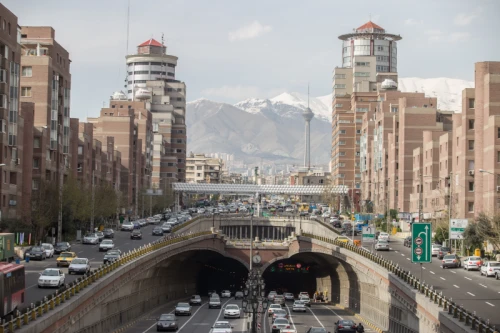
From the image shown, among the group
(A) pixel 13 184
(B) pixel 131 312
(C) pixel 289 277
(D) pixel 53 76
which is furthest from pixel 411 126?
(B) pixel 131 312

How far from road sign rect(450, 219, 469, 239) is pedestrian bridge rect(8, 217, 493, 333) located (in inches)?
430

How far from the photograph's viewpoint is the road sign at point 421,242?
74.1 meters

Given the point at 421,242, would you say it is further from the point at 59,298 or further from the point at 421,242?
the point at 59,298

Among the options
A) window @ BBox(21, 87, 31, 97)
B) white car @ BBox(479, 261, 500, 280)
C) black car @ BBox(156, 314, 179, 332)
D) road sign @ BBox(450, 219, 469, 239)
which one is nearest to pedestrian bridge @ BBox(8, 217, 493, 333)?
black car @ BBox(156, 314, 179, 332)

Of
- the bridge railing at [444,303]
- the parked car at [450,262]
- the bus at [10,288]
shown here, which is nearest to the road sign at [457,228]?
the parked car at [450,262]

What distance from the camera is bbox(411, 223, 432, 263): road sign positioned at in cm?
7412

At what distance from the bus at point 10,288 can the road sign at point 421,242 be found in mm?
29961

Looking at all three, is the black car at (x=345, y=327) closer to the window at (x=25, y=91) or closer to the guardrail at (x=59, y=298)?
the guardrail at (x=59, y=298)

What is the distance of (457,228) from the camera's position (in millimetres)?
111875

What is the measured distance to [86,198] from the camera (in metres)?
143

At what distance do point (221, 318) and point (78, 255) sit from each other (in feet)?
52.3

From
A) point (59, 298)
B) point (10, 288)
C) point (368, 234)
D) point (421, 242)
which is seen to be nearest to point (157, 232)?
point (368, 234)

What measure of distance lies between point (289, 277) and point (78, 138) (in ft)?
137

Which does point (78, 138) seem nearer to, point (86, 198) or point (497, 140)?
point (86, 198)
